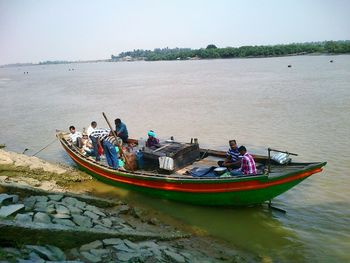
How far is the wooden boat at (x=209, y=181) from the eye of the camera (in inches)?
354

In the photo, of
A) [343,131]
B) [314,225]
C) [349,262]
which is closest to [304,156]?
[343,131]

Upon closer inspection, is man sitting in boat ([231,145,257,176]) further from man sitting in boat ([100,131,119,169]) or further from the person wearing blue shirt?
the person wearing blue shirt

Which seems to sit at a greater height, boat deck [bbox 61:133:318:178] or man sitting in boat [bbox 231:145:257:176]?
man sitting in boat [bbox 231:145:257:176]

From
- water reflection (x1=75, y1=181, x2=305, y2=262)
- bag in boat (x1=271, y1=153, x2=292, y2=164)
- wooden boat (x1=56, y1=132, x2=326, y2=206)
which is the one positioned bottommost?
water reflection (x1=75, y1=181, x2=305, y2=262)

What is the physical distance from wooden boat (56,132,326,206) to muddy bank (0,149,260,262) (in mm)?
1127

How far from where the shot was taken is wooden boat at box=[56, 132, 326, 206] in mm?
9000

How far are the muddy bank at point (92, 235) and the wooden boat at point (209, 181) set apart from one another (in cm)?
113

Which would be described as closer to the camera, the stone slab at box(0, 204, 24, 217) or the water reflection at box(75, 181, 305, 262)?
the stone slab at box(0, 204, 24, 217)

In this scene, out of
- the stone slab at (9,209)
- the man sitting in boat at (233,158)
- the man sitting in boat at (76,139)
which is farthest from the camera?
the man sitting in boat at (76,139)

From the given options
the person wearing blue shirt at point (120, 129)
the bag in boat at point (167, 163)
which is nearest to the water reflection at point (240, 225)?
the bag in boat at point (167, 163)

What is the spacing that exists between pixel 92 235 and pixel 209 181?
151 inches

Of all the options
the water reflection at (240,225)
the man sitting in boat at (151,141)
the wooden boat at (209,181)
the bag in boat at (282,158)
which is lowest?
the water reflection at (240,225)

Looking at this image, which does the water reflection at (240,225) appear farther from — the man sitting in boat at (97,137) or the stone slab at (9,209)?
the stone slab at (9,209)

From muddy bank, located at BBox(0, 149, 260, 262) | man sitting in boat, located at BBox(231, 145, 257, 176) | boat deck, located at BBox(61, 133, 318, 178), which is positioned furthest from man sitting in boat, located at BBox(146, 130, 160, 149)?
man sitting in boat, located at BBox(231, 145, 257, 176)
